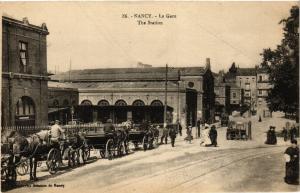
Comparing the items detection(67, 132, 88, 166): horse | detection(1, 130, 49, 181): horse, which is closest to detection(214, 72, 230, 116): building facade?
detection(67, 132, 88, 166): horse

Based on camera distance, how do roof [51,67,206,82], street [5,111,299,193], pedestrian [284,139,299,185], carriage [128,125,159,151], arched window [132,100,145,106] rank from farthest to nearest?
1. roof [51,67,206,82]
2. arched window [132,100,145,106]
3. carriage [128,125,159,151]
4. pedestrian [284,139,299,185]
5. street [5,111,299,193]

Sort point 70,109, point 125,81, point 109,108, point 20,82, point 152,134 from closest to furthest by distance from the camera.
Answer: point 20,82 → point 152,134 → point 70,109 → point 109,108 → point 125,81

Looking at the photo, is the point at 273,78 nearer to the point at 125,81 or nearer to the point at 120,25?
the point at 120,25

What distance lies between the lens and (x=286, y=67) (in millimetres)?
16484

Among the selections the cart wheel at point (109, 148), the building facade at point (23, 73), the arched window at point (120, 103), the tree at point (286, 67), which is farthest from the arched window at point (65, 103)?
the cart wheel at point (109, 148)

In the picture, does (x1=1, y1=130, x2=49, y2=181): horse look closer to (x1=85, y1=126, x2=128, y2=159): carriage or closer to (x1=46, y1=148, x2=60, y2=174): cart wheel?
(x1=46, y1=148, x2=60, y2=174): cart wheel

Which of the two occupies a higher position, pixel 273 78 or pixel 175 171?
pixel 273 78

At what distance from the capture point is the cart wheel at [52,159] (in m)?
11.4

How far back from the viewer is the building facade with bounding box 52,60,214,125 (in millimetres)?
33250

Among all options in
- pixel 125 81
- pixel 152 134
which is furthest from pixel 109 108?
pixel 152 134

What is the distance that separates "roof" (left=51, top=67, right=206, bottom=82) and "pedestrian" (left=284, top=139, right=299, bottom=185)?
26.2m

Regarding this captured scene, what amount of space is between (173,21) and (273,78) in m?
7.84

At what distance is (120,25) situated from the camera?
12.0 metres

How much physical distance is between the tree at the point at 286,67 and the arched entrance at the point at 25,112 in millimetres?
8909
